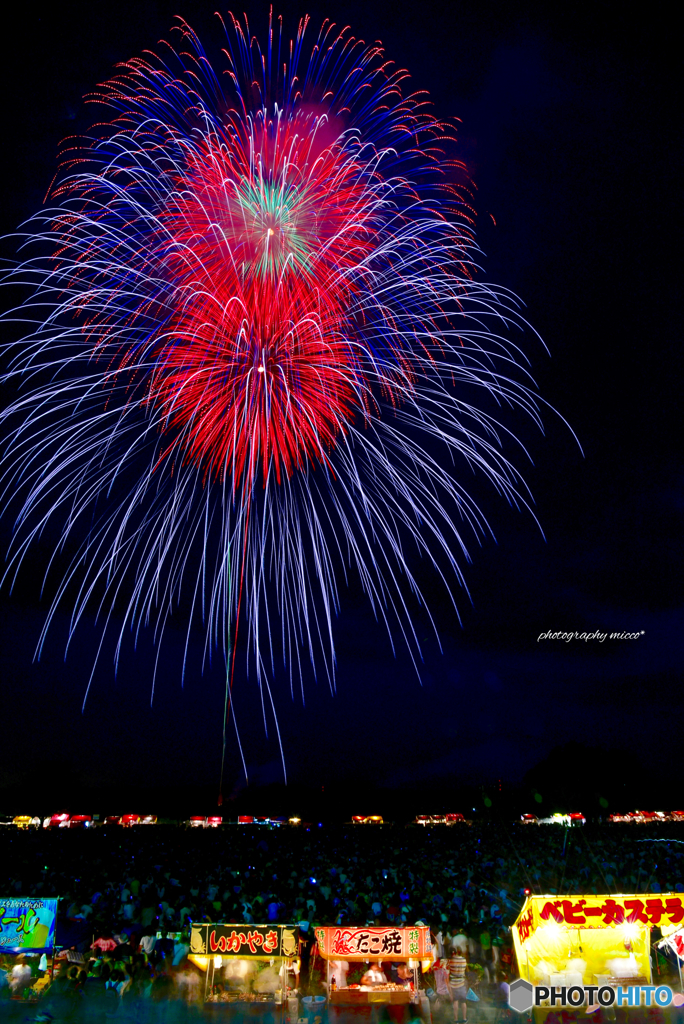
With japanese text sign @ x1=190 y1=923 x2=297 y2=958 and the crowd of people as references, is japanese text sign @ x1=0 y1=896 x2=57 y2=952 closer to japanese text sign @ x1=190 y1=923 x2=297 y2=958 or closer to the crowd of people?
the crowd of people

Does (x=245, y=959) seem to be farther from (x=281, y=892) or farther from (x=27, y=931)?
(x=281, y=892)

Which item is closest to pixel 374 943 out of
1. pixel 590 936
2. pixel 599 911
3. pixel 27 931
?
pixel 590 936

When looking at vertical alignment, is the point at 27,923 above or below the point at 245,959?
above

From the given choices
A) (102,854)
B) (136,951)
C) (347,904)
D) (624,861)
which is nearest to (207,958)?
(136,951)

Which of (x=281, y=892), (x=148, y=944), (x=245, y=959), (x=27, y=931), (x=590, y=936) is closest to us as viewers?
(x=590, y=936)

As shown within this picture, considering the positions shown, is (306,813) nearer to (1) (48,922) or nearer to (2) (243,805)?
(2) (243,805)

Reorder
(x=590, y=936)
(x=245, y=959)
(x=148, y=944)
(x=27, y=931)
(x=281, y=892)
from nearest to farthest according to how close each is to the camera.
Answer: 1. (x=590, y=936)
2. (x=245, y=959)
3. (x=27, y=931)
4. (x=148, y=944)
5. (x=281, y=892)

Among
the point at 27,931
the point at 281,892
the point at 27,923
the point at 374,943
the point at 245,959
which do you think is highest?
the point at 281,892

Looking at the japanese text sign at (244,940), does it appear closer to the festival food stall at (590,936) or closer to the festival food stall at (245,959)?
the festival food stall at (245,959)
